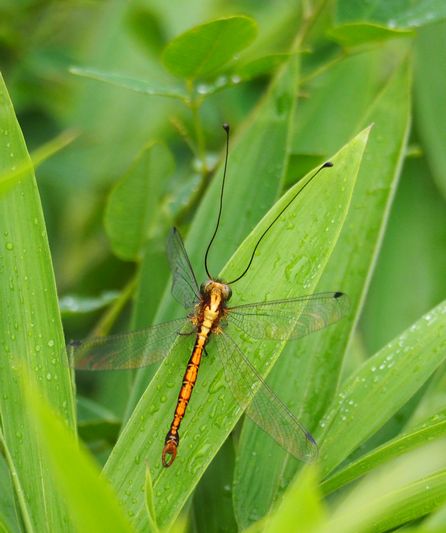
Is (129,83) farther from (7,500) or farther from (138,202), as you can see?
(7,500)

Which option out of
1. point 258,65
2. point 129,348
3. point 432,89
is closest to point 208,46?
point 258,65

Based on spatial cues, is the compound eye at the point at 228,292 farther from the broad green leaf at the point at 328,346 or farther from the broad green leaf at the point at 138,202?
the broad green leaf at the point at 138,202

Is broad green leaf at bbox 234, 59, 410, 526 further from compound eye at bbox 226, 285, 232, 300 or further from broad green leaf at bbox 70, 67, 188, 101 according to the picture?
broad green leaf at bbox 70, 67, 188, 101

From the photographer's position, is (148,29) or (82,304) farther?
(148,29)

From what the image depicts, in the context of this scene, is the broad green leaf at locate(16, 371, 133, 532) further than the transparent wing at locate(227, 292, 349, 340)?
No

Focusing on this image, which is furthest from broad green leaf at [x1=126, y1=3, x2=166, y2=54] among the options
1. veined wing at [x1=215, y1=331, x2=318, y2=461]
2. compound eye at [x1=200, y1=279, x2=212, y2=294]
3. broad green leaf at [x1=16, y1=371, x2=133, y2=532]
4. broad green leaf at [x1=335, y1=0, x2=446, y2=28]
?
broad green leaf at [x1=16, y1=371, x2=133, y2=532]

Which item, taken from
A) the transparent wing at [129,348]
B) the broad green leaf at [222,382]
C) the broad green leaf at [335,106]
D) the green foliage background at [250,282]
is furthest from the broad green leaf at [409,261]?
the broad green leaf at [222,382]
